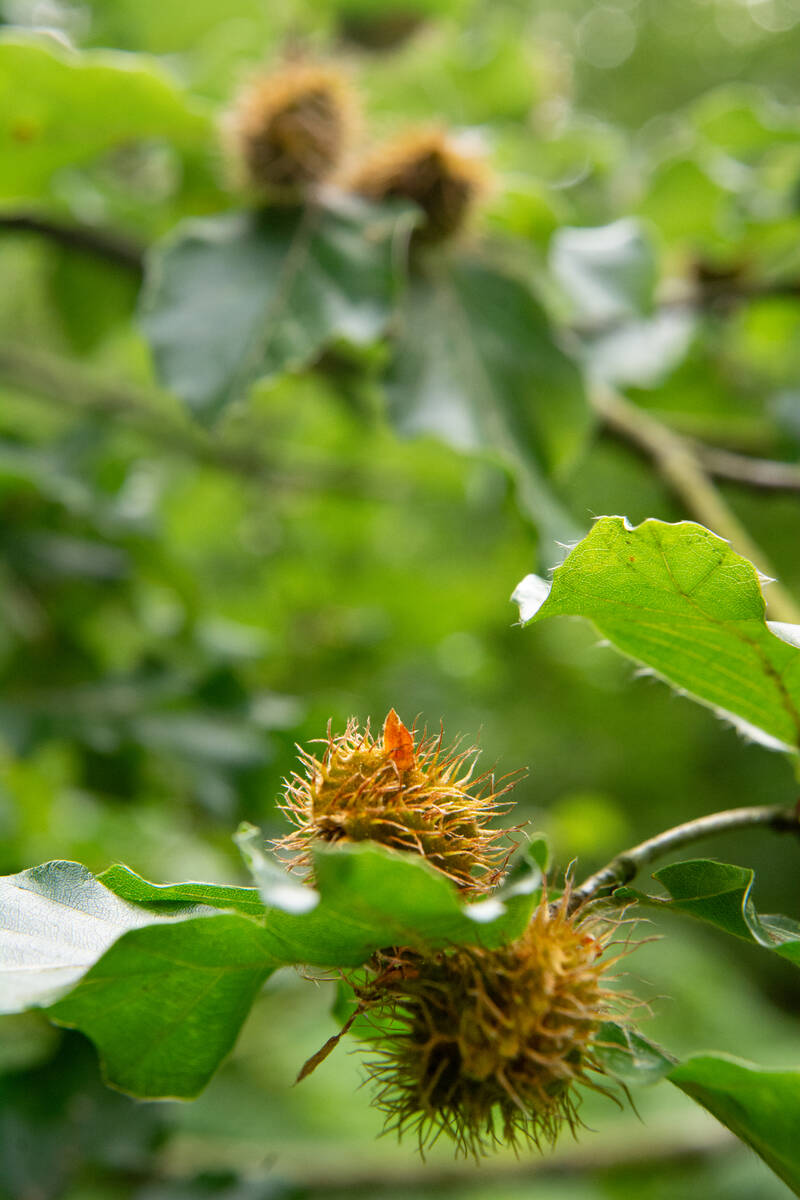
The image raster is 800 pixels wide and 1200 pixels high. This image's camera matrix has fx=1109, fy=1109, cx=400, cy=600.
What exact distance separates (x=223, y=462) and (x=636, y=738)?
2628 mm

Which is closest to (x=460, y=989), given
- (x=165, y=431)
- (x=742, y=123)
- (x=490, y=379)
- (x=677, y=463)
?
(x=490, y=379)

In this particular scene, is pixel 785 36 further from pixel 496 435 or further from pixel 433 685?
pixel 496 435

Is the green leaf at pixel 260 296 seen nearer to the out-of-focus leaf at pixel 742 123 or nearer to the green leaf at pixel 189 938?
the green leaf at pixel 189 938

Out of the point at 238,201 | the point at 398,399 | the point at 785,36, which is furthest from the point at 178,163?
the point at 785,36

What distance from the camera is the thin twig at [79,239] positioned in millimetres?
1562

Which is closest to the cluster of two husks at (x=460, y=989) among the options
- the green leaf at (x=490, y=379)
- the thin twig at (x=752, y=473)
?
the green leaf at (x=490, y=379)

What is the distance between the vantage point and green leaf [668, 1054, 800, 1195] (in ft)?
1.89

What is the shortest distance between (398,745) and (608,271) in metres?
0.97

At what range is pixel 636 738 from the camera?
174 inches

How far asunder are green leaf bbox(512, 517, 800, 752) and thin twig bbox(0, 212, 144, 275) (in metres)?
1.13

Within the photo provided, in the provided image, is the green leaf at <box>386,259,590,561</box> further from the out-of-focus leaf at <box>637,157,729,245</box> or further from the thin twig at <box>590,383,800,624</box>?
the out-of-focus leaf at <box>637,157,729,245</box>

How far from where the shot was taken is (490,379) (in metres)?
1.29

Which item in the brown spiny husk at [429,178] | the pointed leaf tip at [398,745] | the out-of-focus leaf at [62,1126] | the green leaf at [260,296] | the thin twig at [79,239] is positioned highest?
the brown spiny husk at [429,178]

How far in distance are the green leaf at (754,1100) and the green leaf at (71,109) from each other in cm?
118
